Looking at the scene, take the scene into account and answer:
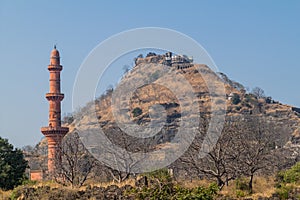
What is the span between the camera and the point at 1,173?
111 ft

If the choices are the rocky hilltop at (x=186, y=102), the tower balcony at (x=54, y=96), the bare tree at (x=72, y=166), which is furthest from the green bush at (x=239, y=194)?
the rocky hilltop at (x=186, y=102)

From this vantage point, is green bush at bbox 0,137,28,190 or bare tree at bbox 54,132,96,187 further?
green bush at bbox 0,137,28,190

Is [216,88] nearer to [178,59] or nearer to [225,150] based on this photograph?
[178,59]

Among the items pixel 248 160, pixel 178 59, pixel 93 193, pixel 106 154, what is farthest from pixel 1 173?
pixel 178 59

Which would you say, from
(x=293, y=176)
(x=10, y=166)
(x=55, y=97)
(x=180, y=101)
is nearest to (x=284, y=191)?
(x=293, y=176)

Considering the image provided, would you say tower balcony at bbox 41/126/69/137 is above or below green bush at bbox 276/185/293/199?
above

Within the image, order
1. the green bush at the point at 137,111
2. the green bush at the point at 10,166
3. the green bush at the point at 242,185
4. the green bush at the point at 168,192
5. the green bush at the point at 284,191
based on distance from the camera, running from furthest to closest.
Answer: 1. the green bush at the point at 137,111
2. the green bush at the point at 10,166
3. the green bush at the point at 242,185
4. the green bush at the point at 284,191
5. the green bush at the point at 168,192

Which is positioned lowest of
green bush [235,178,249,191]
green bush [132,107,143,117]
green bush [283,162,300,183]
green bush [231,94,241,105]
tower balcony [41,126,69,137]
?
green bush [235,178,249,191]

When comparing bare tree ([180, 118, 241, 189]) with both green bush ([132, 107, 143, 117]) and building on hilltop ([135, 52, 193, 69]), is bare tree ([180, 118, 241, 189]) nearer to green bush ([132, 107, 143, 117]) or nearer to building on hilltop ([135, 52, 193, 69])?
green bush ([132, 107, 143, 117])

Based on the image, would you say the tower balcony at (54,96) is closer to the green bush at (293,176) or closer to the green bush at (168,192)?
the green bush at (293,176)

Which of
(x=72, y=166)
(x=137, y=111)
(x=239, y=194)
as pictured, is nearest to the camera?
(x=239, y=194)

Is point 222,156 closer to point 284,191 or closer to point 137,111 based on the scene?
point 284,191

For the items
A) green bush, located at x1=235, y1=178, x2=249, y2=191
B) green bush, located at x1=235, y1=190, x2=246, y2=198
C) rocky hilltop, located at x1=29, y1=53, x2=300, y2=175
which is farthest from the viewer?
rocky hilltop, located at x1=29, y1=53, x2=300, y2=175

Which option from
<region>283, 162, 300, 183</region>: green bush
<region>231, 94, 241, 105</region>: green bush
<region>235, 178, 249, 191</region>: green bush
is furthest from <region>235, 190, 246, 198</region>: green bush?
<region>231, 94, 241, 105</region>: green bush
